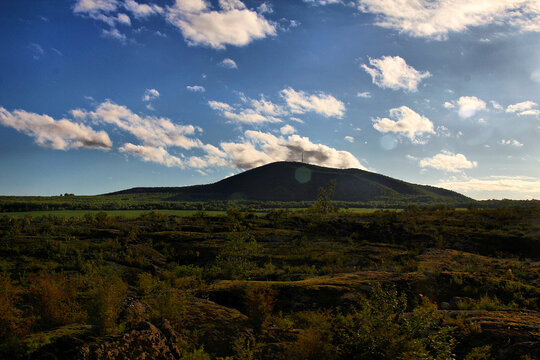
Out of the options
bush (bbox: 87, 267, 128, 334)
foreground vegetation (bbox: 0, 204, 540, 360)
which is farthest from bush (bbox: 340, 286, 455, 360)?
bush (bbox: 87, 267, 128, 334)

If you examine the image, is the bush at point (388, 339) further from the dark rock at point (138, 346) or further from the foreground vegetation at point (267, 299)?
the dark rock at point (138, 346)

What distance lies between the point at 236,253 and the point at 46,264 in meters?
16.7

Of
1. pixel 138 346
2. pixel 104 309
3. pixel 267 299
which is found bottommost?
pixel 267 299

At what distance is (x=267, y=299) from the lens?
13023 mm

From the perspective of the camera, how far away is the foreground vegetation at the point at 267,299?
25.7ft

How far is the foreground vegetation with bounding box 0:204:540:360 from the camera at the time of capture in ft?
25.7

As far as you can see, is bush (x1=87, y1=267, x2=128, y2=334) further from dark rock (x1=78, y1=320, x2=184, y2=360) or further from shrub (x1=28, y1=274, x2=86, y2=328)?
dark rock (x1=78, y1=320, x2=184, y2=360)

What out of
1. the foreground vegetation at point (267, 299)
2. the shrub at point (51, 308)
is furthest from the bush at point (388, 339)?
the shrub at point (51, 308)

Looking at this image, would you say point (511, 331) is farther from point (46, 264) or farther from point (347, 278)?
point (46, 264)

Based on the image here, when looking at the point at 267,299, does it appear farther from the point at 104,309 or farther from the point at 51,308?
the point at 51,308

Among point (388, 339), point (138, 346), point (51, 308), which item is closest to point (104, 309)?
point (51, 308)

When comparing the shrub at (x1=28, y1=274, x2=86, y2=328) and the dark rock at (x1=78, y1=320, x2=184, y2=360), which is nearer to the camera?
the dark rock at (x1=78, y1=320, x2=184, y2=360)

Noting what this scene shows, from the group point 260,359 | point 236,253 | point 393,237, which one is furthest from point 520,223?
point 260,359

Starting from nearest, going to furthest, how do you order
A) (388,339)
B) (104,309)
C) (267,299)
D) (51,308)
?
(388,339) → (104,309) → (51,308) → (267,299)
